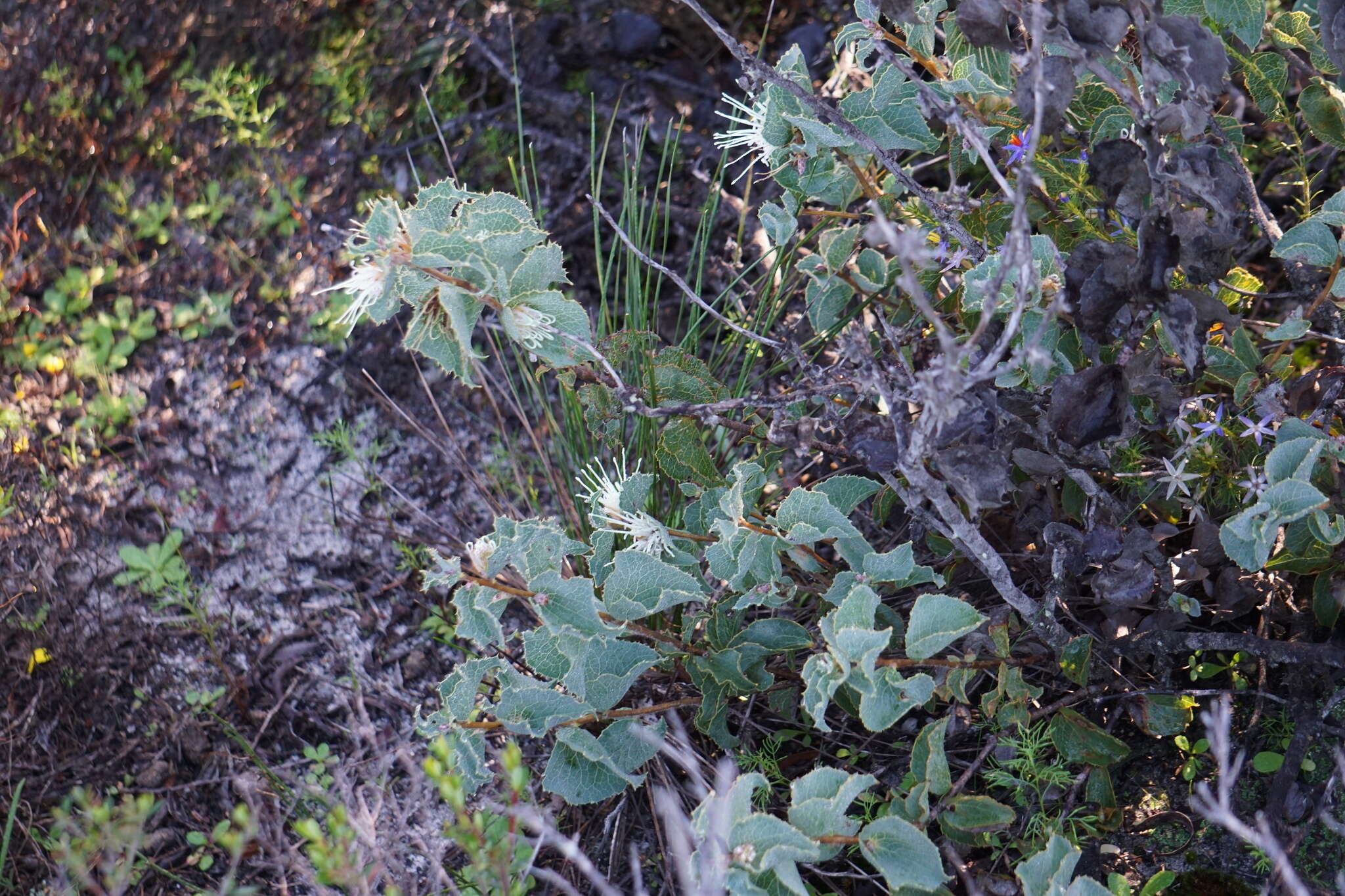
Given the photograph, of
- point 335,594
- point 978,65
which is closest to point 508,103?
point 335,594

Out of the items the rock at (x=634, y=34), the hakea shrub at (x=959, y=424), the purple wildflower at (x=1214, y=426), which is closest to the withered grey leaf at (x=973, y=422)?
the hakea shrub at (x=959, y=424)

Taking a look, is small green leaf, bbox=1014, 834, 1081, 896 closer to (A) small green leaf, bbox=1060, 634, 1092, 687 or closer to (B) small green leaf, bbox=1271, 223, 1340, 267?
(A) small green leaf, bbox=1060, 634, 1092, 687

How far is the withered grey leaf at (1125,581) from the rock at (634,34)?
1.76 m

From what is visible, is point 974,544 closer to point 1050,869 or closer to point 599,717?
point 1050,869

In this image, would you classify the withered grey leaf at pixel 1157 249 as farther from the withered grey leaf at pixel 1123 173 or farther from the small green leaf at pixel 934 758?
the small green leaf at pixel 934 758

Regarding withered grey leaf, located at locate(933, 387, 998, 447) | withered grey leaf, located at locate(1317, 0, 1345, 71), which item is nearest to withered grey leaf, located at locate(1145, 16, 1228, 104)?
withered grey leaf, located at locate(1317, 0, 1345, 71)

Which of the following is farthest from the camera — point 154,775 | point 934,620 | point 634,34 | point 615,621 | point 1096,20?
point 634,34

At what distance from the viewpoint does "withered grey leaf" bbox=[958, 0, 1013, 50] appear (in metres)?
1.06

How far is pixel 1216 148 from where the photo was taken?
1137 millimetres

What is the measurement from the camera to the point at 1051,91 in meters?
1.06

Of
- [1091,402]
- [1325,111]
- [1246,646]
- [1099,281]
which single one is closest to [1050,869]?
[1246,646]

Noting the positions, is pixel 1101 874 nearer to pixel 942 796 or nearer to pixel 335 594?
pixel 942 796

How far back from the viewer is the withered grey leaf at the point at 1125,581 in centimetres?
119

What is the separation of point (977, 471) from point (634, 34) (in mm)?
1739
